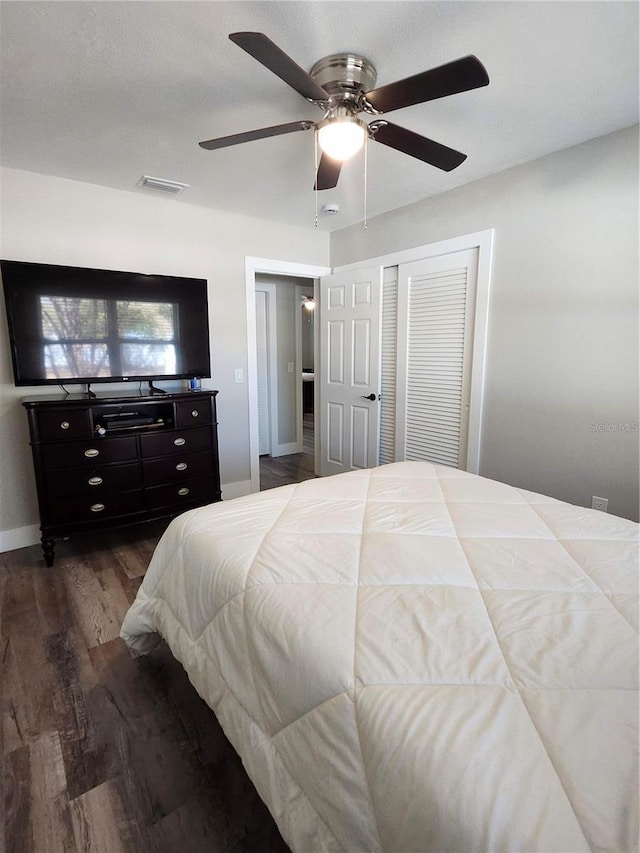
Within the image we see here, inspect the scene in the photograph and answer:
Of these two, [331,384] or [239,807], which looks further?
[331,384]

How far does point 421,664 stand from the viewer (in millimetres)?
841

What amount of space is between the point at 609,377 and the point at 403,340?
1.52m

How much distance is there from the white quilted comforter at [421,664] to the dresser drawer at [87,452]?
4.57 feet

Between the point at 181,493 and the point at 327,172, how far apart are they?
91.3 inches

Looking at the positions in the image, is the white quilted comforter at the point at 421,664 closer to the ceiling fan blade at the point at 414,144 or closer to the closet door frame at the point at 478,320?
the closet door frame at the point at 478,320

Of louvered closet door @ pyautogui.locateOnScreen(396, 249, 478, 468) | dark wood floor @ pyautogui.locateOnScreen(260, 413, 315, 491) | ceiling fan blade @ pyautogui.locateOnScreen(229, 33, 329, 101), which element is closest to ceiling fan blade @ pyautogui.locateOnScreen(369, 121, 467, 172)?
ceiling fan blade @ pyautogui.locateOnScreen(229, 33, 329, 101)

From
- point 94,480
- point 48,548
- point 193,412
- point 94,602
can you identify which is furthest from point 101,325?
point 94,602

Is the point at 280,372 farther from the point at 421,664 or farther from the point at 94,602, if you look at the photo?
the point at 421,664

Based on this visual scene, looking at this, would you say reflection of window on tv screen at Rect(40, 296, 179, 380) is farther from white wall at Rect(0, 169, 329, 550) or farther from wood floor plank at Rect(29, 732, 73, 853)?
wood floor plank at Rect(29, 732, 73, 853)

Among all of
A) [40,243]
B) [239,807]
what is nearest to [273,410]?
[40,243]

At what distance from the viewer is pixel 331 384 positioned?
4.09 meters

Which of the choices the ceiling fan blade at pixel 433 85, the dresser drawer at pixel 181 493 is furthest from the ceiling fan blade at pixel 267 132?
the dresser drawer at pixel 181 493

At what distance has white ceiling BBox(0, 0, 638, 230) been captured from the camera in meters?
1.43

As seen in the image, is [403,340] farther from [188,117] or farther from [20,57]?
[20,57]
